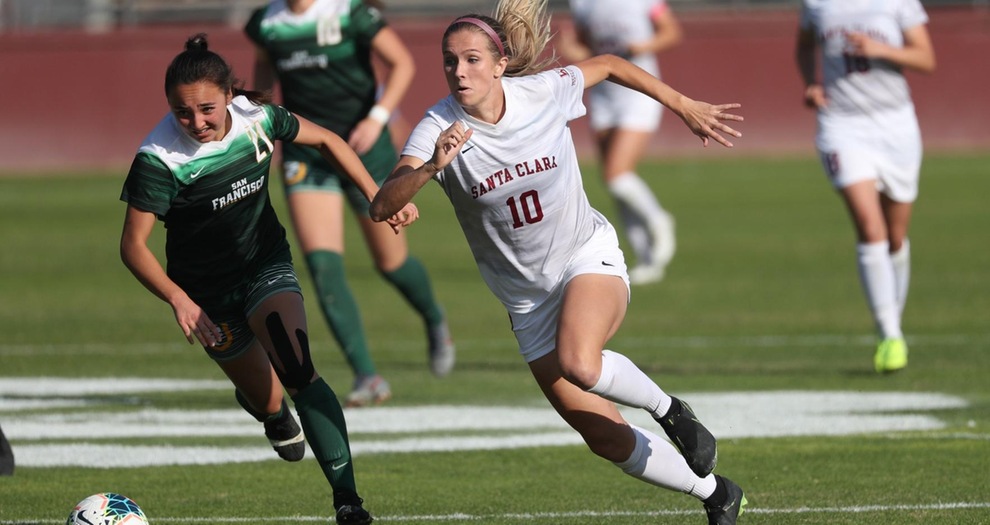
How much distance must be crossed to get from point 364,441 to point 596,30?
771 cm

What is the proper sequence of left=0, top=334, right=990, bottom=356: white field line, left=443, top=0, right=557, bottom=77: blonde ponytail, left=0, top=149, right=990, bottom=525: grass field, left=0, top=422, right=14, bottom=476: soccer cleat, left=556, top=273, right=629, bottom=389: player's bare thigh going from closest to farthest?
left=556, top=273, right=629, bottom=389: player's bare thigh < left=443, top=0, right=557, bottom=77: blonde ponytail < left=0, top=149, right=990, bottom=525: grass field < left=0, top=422, right=14, bottom=476: soccer cleat < left=0, top=334, right=990, bottom=356: white field line

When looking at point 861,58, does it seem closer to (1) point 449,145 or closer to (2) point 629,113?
(2) point 629,113

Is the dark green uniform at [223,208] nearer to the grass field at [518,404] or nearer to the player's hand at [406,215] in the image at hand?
the player's hand at [406,215]

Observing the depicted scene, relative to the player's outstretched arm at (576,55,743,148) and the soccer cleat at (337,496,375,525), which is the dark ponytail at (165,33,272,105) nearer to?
the player's outstretched arm at (576,55,743,148)

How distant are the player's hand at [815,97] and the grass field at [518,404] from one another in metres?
1.65

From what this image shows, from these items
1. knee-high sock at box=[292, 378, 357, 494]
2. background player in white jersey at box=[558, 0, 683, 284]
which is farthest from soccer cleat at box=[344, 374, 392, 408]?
background player in white jersey at box=[558, 0, 683, 284]

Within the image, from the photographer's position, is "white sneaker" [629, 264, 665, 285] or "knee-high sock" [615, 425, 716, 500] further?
"white sneaker" [629, 264, 665, 285]

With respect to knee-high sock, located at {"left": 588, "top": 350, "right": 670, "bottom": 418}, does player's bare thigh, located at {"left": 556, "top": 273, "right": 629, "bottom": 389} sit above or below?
above

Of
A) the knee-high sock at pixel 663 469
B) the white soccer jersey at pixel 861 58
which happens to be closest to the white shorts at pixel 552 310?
the knee-high sock at pixel 663 469

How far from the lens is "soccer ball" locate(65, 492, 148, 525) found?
17.2 feet

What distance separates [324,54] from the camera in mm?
9023

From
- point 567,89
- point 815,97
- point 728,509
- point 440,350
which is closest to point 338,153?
point 567,89

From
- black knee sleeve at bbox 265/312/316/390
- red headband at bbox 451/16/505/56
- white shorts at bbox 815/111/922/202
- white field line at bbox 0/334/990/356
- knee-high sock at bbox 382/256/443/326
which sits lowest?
white field line at bbox 0/334/990/356

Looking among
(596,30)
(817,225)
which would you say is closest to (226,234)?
(596,30)
